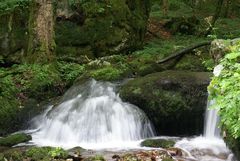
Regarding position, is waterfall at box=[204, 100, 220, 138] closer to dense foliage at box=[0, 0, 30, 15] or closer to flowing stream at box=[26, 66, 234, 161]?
flowing stream at box=[26, 66, 234, 161]

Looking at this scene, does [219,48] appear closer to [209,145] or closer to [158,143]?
[209,145]

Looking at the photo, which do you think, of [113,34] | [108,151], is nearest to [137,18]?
[113,34]

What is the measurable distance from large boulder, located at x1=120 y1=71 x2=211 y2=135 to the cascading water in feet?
0.84

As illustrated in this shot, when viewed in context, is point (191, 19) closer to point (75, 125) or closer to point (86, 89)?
point (86, 89)

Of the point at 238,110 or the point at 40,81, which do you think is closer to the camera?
the point at 238,110

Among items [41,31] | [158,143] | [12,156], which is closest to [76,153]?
[12,156]

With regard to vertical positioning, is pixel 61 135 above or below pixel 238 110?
below

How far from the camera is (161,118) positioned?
929cm

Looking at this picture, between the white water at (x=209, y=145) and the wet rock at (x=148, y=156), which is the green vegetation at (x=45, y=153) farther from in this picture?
the white water at (x=209, y=145)

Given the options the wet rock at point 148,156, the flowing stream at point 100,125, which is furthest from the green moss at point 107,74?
the wet rock at point 148,156

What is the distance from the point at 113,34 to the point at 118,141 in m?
6.18

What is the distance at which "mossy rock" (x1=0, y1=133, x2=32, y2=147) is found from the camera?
8.38m

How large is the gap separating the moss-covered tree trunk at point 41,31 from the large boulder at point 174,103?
3.62m

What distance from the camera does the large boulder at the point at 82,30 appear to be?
13281 millimetres
